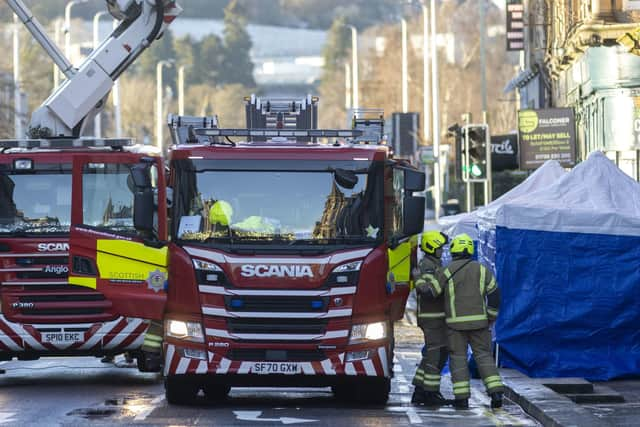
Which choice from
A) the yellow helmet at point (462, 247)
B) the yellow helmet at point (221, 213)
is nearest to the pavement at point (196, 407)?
the yellow helmet at point (462, 247)

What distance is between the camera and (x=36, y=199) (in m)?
18.7

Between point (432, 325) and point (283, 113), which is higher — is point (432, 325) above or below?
below

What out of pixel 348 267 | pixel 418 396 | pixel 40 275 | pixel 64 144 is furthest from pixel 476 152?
pixel 348 267

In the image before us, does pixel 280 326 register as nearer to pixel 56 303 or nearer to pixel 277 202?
pixel 277 202

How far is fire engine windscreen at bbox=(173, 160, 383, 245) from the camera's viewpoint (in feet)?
49.7

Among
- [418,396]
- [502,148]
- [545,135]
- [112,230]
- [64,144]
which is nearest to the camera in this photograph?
[418,396]

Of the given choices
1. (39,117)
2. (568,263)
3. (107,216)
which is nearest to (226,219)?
(107,216)

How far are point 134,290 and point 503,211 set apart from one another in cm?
468

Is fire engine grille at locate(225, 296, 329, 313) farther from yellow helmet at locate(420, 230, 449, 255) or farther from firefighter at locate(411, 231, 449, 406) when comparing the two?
yellow helmet at locate(420, 230, 449, 255)

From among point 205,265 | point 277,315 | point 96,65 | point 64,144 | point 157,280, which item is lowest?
point 277,315

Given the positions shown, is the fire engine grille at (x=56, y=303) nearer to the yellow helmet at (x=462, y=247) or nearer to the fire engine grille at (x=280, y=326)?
the fire engine grille at (x=280, y=326)

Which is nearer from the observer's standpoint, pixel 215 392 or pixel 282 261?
pixel 282 261

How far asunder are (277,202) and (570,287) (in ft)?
15.2

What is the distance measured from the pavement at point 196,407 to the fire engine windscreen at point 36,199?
188 centimetres
